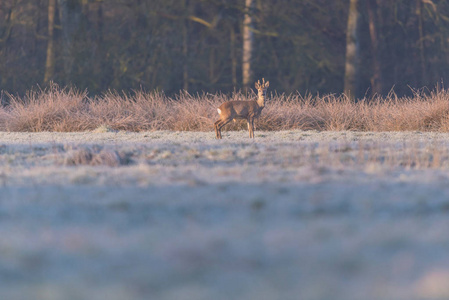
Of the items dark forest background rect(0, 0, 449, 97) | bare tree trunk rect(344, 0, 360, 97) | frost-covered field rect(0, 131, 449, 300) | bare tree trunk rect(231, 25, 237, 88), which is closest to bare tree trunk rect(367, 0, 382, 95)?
dark forest background rect(0, 0, 449, 97)

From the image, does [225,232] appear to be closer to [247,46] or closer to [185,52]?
[247,46]

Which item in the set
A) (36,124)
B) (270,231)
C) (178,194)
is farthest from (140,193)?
(36,124)

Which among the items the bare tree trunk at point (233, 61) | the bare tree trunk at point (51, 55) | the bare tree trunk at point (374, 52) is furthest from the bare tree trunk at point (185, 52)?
the bare tree trunk at point (374, 52)

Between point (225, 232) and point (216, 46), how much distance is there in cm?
2241

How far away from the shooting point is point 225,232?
3.19m

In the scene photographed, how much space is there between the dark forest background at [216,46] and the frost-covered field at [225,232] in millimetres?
17402

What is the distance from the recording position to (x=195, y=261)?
9.03 ft

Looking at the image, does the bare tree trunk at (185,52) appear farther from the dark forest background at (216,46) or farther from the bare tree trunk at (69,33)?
the bare tree trunk at (69,33)

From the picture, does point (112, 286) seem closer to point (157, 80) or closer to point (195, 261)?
point (195, 261)

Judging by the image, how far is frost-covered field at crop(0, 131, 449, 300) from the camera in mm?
2484

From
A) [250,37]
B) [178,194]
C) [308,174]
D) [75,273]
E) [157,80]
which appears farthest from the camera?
[157,80]

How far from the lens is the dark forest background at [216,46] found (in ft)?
76.5

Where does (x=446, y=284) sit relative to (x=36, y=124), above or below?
above

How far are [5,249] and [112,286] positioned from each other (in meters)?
0.73
